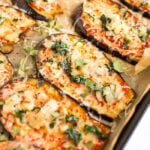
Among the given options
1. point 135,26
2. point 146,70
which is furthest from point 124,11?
point 146,70

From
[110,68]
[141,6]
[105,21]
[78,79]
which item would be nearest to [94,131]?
[78,79]

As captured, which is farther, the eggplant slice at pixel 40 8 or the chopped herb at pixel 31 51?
the eggplant slice at pixel 40 8

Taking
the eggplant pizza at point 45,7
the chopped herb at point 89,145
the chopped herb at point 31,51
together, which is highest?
the eggplant pizza at point 45,7

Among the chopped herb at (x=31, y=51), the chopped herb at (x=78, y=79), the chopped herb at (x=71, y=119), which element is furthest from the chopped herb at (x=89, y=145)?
the chopped herb at (x=31, y=51)

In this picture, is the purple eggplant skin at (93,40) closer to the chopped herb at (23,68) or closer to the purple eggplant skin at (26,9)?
the purple eggplant skin at (26,9)

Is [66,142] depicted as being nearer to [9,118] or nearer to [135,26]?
[9,118]

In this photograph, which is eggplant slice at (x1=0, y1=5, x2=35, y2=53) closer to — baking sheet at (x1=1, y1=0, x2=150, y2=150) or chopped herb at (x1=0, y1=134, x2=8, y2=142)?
baking sheet at (x1=1, y1=0, x2=150, y2=150)

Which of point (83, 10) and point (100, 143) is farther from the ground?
point (83, 10)
